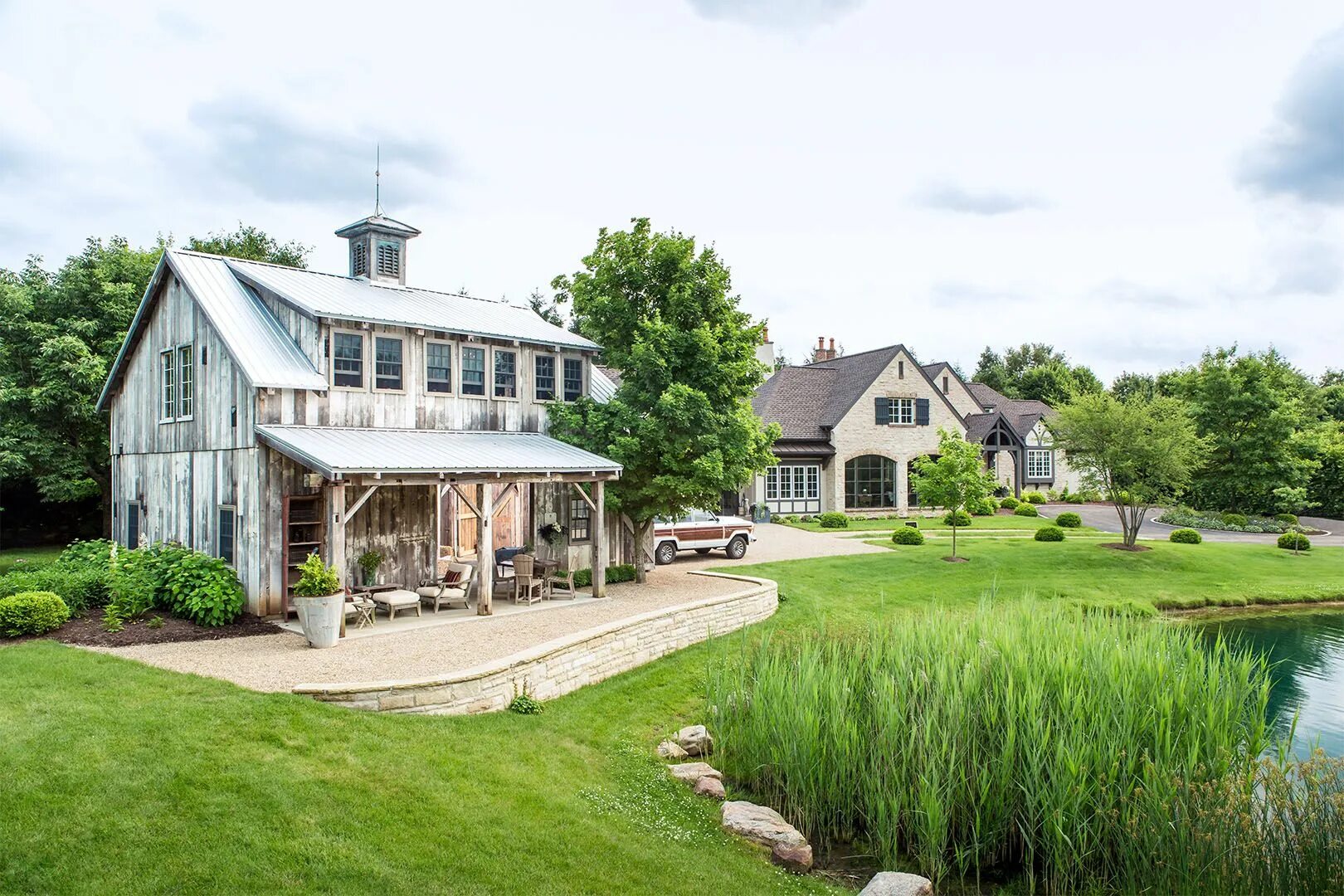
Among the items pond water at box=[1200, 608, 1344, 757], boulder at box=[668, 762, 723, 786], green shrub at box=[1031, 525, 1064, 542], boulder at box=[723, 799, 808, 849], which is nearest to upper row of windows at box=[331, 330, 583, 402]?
boulder at box=[668, 762, 723, 786]

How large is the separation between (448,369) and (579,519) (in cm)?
497

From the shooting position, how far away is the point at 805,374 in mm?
44031

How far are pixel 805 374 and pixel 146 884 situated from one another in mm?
39721

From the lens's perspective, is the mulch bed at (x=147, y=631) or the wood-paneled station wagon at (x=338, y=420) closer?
the mulch bed at (x=147, y=631)

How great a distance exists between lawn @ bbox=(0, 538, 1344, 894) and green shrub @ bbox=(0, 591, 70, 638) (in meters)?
1.03

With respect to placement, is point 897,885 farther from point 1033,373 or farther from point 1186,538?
point 1033,373

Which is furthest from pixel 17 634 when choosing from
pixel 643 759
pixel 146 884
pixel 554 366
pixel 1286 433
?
pixel 1286 433

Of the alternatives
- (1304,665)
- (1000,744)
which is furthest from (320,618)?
(1304,665)

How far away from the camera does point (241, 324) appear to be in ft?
55.1

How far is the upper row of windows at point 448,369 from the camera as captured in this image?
55.8 feet

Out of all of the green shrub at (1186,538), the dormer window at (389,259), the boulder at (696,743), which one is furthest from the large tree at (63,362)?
the green shrub at (1186,538)

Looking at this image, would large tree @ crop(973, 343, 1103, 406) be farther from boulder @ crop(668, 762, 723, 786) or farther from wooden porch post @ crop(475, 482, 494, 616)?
boulder @ crop(668, 762, 723, 786)

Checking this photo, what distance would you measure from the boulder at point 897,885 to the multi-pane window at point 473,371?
13709mm

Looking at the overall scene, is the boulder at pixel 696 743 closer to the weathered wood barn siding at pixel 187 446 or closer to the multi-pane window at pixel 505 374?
the weathered wood barn siding at pixel 187 446
